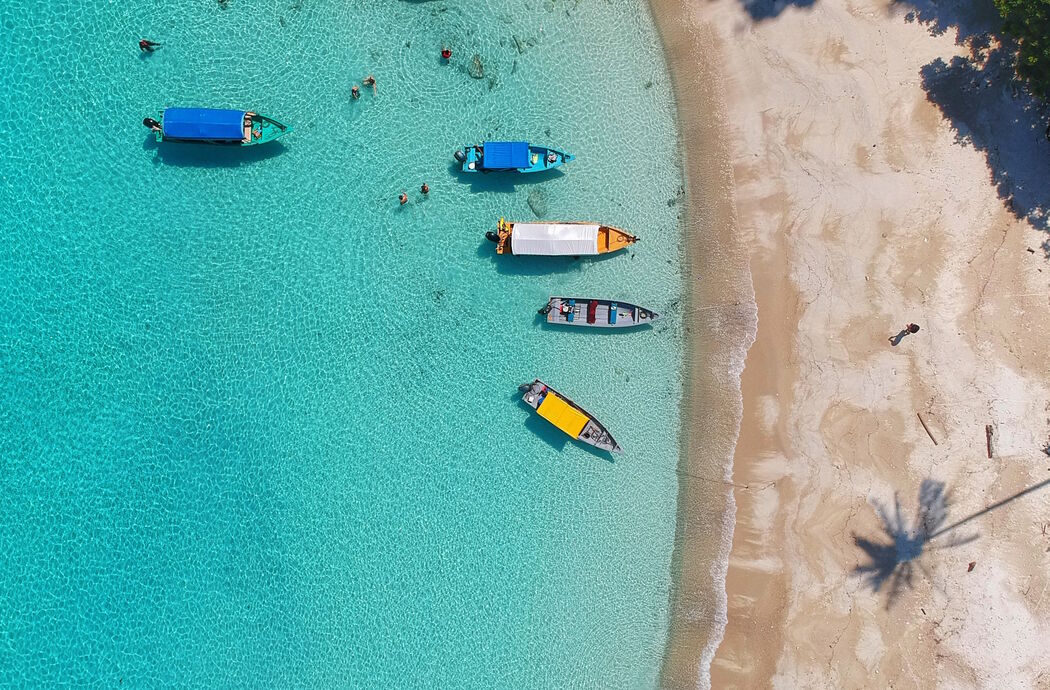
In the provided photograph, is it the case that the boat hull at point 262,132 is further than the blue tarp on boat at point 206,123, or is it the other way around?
the boat hull at point 262,132

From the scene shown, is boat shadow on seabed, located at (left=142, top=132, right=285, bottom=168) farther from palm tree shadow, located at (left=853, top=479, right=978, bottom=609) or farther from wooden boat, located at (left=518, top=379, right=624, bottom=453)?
palm tree shadow, located at (left=853, top=479, right=978, bottom=609)

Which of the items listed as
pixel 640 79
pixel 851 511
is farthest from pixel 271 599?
pixel 640 79

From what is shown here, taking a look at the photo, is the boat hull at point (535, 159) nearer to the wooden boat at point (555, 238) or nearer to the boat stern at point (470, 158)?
the boat stern at point (470, 158)

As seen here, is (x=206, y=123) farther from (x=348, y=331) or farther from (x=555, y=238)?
(x=555, y=238)

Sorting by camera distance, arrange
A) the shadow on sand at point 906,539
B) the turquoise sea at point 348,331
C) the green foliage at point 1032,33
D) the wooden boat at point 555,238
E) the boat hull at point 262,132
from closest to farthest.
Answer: the green foliage at point 1032,33 → the wooden boat at point 555,238 → the boat hull at point 262,132 → the shadow on sand at point 906,539 → the turquoise sea at point 348,331

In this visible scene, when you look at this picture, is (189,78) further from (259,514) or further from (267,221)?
(259,514)

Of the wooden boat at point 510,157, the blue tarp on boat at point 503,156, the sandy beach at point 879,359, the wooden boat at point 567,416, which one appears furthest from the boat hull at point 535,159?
the wooden boat at point 567,416

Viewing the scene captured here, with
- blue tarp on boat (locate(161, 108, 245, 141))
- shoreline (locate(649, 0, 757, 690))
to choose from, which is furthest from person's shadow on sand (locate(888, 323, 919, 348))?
blue tarp on boat (locate(161, 108, 245, 141))
